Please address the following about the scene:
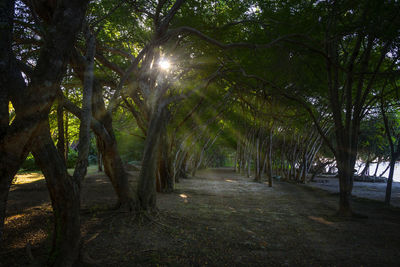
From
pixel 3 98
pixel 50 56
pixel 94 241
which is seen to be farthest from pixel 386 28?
pixel 94 241

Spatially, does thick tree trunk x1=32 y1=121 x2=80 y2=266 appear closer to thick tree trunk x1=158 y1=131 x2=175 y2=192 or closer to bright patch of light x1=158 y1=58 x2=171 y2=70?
bright patch of light x1=158 y1=58 x2=171 y2=70

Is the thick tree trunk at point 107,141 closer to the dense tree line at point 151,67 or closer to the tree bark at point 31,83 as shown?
the dense tree line at point 151,67

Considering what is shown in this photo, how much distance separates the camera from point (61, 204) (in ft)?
11.8

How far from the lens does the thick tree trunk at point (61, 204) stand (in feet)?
11.0

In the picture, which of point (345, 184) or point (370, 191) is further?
point (370, 191)

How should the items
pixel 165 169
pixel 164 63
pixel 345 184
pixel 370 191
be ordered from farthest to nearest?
pixel 370 191, pixel 165 169, pixel 164 63, pixel 345 184

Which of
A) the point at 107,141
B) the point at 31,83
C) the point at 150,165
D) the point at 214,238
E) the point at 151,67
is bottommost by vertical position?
the point at 214,238

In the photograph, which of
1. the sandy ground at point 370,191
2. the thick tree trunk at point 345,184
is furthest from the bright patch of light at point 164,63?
the sandy ground at point 370,191

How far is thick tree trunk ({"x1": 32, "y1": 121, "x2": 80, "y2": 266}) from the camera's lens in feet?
11.0

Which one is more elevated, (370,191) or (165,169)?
(165,169)

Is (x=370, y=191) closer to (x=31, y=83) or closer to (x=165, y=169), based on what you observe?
(x=165, y=169)

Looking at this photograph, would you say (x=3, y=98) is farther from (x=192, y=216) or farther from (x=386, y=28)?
(x=386, y=28)

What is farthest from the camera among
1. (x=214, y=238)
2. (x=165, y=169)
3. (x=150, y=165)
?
(x=165, y=169)

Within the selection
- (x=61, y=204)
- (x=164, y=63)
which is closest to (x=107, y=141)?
(x=61, y=204)
